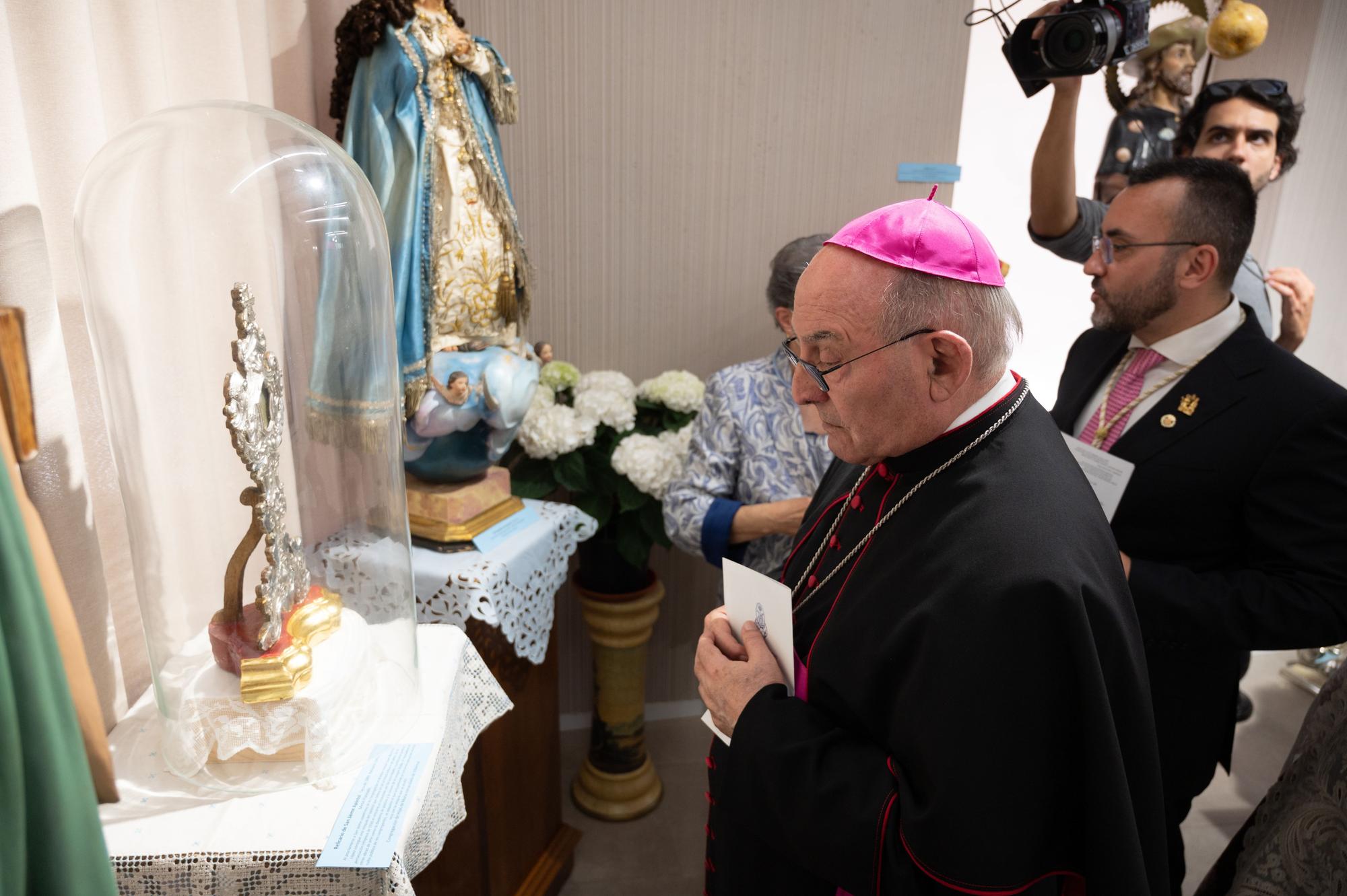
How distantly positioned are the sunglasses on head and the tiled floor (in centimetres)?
226

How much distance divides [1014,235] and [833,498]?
2411 mm

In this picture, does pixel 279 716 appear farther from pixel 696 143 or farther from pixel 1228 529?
pixel 696 143

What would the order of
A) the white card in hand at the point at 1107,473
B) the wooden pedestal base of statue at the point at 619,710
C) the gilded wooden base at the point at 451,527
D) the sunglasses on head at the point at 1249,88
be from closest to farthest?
the white card in hand at the point at 1107,473
the gilded wooden base at the point at 451,527
the sunglasses on head at the point at 1249,88
the wooden pedestal base of statue at the point at 619,710

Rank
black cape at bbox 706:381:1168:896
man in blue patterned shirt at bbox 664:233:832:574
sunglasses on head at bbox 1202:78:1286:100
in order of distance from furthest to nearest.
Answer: sunglasses on head at bbox 1202:78:1286:100, man in blue patterned shirt at bbox 664:233:832:574, black cape at bbox 706:381:1168:896

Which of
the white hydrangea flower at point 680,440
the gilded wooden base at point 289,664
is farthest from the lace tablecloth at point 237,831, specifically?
the white hydrangea flower at point 680,440

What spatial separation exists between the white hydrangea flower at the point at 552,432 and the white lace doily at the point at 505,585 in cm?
28

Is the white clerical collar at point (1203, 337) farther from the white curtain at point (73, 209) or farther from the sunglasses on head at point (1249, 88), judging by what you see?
the white curtain at point (73, 209)

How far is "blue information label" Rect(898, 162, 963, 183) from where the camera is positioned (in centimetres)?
278

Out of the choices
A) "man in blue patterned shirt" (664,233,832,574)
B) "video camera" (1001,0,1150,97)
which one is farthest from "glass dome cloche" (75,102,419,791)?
"video camera" (1001,0,1150,97)

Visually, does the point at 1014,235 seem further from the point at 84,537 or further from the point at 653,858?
the point at 84,537

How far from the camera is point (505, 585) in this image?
184 cm

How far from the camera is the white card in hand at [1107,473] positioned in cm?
163

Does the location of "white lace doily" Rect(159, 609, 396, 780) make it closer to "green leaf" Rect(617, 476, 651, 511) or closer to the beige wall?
"green leaf" Rect(617, 476, 651, 511)

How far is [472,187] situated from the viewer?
Answer: 1799 millimetres
